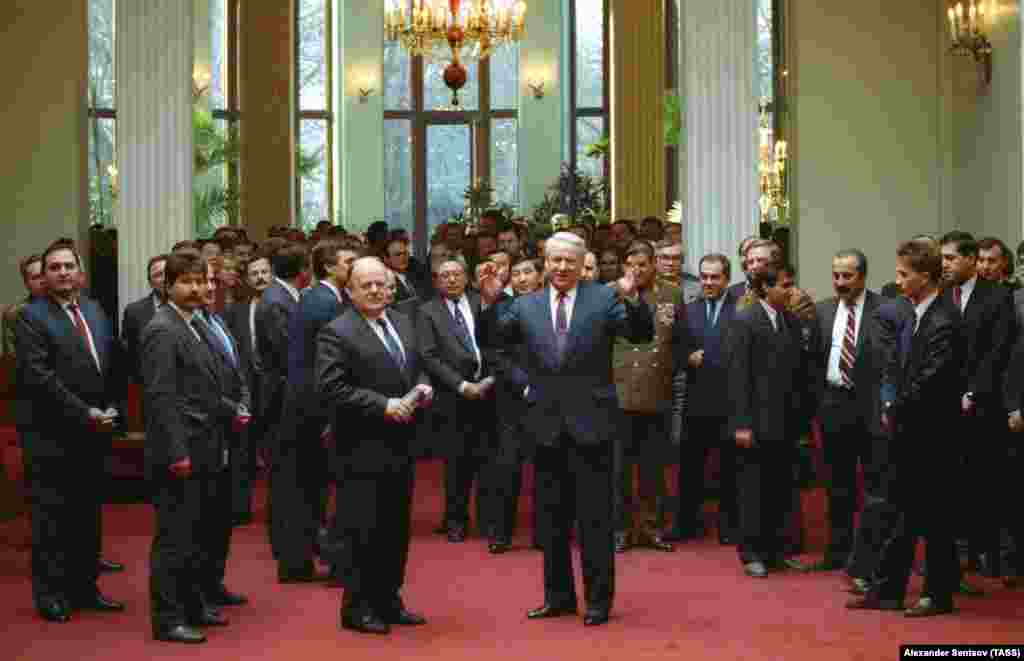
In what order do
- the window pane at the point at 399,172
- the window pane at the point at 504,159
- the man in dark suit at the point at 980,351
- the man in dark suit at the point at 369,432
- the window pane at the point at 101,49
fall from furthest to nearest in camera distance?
the window pane at the point at 399,172, the window pane at the point at 504,159, the window pane at the point at 101,49, the man in dark suit at the point at 980,351, the man in dark suit at the point at 369,432

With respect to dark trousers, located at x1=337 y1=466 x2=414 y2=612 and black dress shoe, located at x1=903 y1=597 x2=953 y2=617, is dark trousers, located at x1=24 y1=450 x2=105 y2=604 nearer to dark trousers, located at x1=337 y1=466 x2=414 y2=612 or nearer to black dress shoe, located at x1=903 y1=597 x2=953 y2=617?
dark trousers, located at x1=337 y1=466 x2=414 y2=612

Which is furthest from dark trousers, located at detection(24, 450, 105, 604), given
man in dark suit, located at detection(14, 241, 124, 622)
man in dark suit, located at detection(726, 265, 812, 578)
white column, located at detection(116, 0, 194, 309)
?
white column, located at detection(116, 0, 194, 309)

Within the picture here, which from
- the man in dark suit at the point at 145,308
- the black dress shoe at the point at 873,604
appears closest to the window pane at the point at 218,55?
the man in dark suit at the point at 145,308

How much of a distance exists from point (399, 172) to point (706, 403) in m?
20.9

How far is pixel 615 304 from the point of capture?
8391mm

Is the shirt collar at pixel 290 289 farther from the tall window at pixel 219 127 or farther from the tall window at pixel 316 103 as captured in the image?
the tall window at pixel 316 103

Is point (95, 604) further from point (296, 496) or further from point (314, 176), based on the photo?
point (314, 176)

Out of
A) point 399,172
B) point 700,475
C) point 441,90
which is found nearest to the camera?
point 700,475

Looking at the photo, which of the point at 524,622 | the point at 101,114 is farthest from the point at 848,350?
the point at 101,114

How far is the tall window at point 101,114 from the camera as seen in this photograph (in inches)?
800

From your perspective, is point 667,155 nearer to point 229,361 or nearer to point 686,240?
point 686,240

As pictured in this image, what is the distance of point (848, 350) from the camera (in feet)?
31.7

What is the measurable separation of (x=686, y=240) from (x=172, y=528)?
6.12m

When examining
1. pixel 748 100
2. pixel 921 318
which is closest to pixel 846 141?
pixel 748 100
